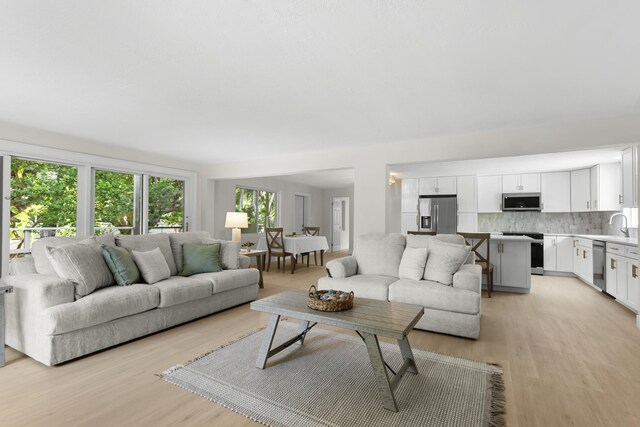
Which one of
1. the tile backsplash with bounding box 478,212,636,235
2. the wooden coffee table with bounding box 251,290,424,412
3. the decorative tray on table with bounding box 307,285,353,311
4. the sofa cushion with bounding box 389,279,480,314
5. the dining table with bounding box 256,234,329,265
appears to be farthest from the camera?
the dining table with bounding box 256,234,329,265

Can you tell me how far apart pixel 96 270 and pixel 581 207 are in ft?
25.4

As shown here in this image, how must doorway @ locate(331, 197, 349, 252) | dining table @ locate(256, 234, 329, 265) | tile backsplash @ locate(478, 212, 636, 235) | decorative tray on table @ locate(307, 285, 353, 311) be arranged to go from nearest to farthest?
decorative tray on table @ locate(307, 285, 353, 311) → tile backsplash @ locate(478, 212, 636, 235) → dining table @ locate(256, 234, 329, 265) → doorway @ locate(331, 197, 349, 252)

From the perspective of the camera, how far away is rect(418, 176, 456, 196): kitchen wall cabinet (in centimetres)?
717

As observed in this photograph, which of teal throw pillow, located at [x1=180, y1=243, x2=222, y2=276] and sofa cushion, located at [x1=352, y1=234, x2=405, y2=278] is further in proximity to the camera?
sofa cushion, located at [x1=352, y1=234, x2=405, y2=278]

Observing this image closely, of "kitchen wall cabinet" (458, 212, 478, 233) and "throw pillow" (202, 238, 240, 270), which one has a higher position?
"kitchen wall cabinet" (458, 212, 478, 233)

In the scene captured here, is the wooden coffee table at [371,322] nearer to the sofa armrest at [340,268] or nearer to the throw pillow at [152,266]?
the sofa armrest at [340,268]

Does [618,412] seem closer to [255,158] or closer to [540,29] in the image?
[540,29]

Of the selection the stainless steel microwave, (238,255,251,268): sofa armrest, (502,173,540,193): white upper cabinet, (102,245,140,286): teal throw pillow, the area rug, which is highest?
(502,173,540,193): white upper cabinet

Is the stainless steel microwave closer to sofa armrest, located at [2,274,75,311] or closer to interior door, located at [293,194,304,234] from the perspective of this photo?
interior door, located at [293,194,304,234]

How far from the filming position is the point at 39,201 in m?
4.24

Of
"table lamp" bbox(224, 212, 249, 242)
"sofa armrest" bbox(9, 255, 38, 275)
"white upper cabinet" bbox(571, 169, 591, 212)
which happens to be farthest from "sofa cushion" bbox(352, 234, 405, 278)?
"white upper cabinet" bbox(571, 169, 591, 212)

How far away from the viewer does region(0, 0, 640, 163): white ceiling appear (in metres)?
1.74

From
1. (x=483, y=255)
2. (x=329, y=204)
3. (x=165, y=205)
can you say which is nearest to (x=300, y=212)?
(x=329, y=204)

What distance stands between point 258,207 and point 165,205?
8.54 feet
